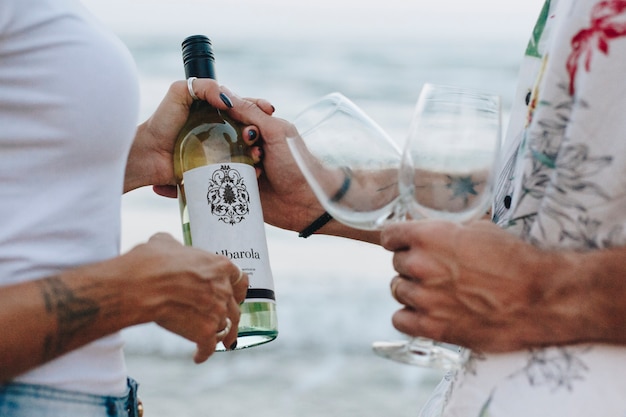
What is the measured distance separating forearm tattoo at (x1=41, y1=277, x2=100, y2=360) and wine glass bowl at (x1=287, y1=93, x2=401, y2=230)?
0.34m

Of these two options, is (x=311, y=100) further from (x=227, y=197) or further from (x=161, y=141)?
(x=227, y=197)

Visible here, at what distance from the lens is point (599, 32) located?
1089 millimetres

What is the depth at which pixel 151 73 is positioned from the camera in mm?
11031

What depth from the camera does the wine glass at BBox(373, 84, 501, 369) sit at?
108 cm

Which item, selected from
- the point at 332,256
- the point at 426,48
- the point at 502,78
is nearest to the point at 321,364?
the point at 332,256

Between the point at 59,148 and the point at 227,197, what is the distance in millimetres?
400

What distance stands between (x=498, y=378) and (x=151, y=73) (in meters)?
10.3

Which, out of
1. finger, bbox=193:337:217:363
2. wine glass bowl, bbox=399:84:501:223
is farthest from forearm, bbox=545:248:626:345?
finger, bbox=193:337:217:363

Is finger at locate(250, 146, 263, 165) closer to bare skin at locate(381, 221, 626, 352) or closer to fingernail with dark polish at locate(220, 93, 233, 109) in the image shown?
fingernail with dark polish at locate(220, 93, 233, 109)

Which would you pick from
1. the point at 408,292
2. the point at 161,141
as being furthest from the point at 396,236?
the point at 161,141

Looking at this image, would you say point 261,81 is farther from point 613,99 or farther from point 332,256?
point 613,99

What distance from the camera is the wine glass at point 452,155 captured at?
3.54ft

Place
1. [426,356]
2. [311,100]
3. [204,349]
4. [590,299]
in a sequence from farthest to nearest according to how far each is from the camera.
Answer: [311,100] < [204,349] < [426,356] < [590,299]

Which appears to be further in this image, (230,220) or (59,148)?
(230,220)
